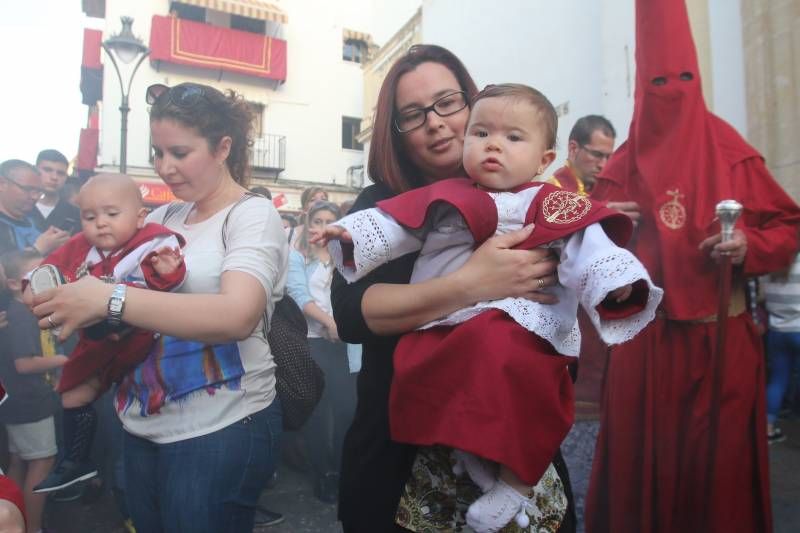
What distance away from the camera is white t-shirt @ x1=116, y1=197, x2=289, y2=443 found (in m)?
1.75

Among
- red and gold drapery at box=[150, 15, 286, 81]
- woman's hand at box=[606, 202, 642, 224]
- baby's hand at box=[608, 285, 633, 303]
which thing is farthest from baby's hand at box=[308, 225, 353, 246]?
red and gold drapery at box=[150, 15, 286, 81]

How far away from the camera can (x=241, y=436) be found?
1785mm

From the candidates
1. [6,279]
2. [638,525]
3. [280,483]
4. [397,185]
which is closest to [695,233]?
[638,525]

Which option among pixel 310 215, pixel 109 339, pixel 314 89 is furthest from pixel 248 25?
pixel 109 339

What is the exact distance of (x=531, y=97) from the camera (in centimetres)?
162

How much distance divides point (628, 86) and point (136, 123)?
53.4 ft

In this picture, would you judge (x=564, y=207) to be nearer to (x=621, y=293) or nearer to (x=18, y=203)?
(x=621, y=293)

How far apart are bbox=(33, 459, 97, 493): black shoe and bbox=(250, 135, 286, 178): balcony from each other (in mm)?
19564

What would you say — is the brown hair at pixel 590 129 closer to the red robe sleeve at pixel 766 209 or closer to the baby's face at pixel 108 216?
the red robe sleeve at pixel 766 209

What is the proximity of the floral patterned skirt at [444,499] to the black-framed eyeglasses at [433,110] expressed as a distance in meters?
0.93

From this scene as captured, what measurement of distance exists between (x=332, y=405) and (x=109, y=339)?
304 cm

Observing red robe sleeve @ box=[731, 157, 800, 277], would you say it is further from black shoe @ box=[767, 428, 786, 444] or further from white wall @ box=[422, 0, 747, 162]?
white wall @ box=[422, 0, 747, 162]

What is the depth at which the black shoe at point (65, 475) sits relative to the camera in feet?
6.55

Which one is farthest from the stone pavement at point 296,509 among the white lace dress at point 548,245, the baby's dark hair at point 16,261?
the white lace dress at point 548,245
